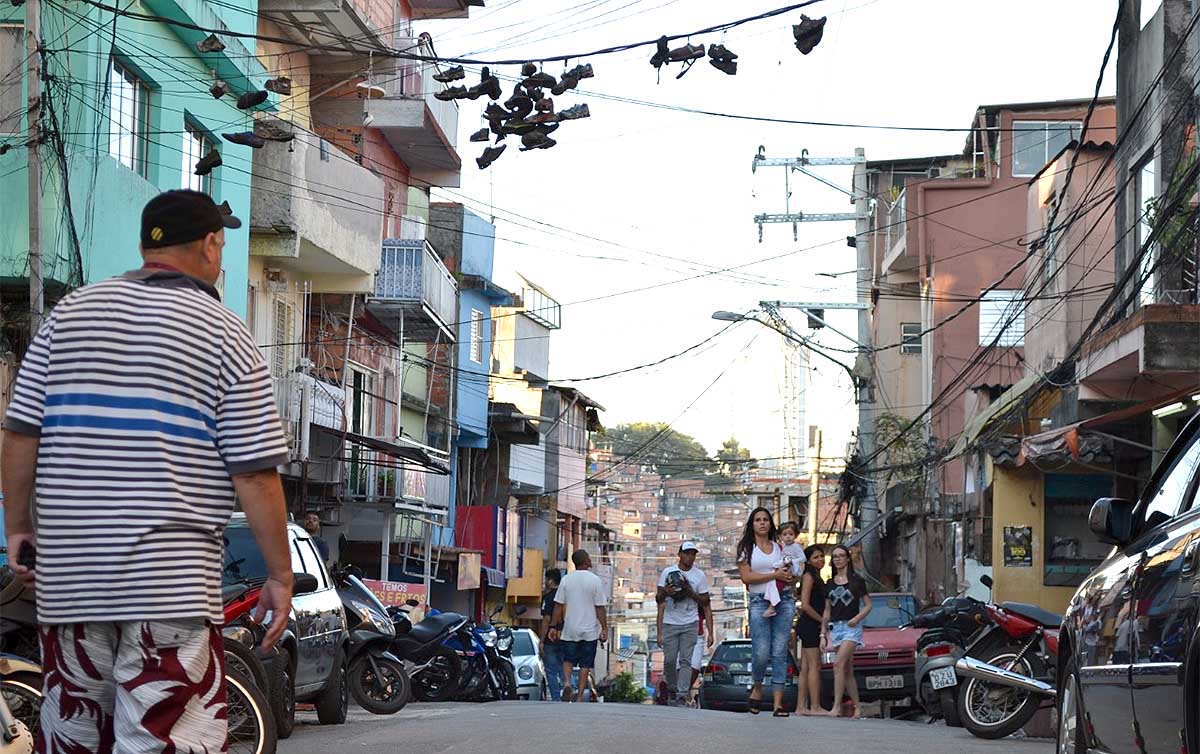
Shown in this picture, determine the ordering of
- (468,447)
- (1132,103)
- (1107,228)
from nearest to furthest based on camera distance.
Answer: (1132,103) → (1107,228) → (468,447)

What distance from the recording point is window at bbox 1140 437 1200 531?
7113 mm

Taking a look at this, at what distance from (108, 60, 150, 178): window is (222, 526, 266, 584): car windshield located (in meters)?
8.26

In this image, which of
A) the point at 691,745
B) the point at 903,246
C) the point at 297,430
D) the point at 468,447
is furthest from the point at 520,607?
the point at 691,745

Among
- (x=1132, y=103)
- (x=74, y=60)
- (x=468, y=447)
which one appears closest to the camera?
(x=74, y=60)

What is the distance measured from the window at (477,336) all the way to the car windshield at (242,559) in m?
36.1

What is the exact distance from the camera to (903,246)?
48094mm

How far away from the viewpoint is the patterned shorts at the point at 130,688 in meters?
4.50

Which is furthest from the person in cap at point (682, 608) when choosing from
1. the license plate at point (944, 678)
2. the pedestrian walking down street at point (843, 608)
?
the license plate at point (944, 678)

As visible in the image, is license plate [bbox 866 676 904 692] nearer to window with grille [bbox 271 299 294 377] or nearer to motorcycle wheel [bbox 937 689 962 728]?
motorcycle wheel [bbox 937 689 962 728]

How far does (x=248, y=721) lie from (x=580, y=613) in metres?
10.3

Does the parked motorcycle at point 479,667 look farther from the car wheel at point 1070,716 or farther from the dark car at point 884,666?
the car wheel at point 1070,716

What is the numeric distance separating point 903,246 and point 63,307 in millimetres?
44485

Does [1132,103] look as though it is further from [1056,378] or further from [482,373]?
[482,373]

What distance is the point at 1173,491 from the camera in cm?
732
